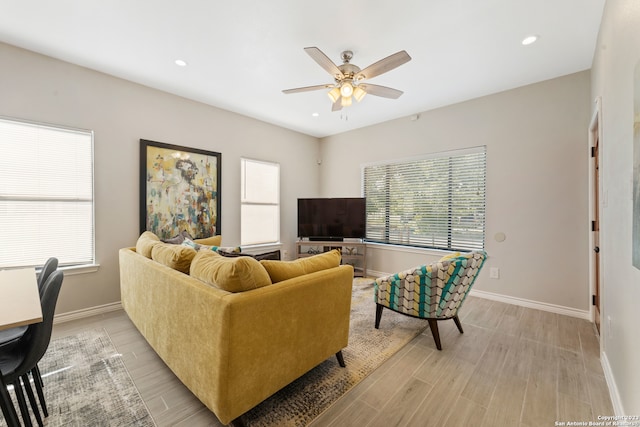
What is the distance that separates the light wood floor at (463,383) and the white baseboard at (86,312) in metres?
0.13

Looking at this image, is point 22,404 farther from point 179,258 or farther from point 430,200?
point 430,200

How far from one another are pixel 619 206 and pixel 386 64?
6.13ft

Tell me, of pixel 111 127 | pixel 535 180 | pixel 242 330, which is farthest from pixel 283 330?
pixel 535 180

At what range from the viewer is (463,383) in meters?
1.85

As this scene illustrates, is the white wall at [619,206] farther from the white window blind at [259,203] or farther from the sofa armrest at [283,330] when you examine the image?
the white window blind at [259,203]

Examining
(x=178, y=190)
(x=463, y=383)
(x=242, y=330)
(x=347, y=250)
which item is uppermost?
(x=178, y=190)

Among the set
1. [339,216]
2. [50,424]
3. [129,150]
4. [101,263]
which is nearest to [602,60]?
[339,216]

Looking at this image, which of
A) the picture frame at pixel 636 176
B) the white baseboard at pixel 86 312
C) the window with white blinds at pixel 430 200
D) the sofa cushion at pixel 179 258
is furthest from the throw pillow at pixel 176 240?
the picture frame at pixel 636 176

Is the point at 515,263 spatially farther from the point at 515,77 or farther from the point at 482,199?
the point at 515,77

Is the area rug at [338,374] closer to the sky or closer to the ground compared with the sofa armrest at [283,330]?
closer to the ground

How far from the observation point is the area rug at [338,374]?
60.5 inches

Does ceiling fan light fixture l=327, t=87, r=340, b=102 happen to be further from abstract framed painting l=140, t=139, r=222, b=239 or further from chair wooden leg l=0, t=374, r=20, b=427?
chair wooden leg l=0, t=374, r=20, b=427

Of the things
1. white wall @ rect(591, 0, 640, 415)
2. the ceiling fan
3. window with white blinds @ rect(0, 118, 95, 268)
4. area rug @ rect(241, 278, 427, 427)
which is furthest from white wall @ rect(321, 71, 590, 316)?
window with white blinds @ rect(0, 118, 95, 268)

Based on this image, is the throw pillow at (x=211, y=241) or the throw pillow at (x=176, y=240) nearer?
the throw pillow at (x=176, y=240)
